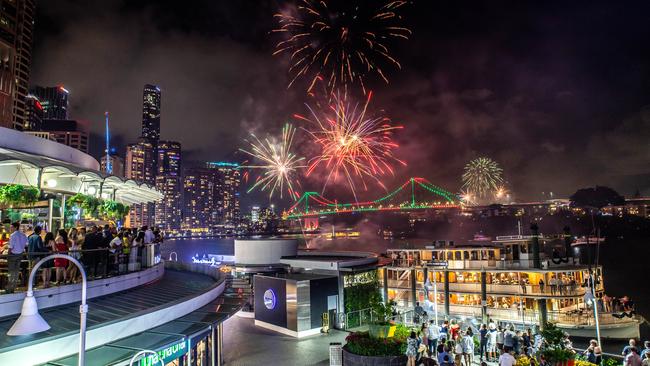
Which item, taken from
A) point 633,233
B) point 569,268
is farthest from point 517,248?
point 633,233

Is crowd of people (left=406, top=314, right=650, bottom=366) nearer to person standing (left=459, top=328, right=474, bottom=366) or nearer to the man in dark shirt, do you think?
person standing (left=459, top=328, right=474, bottom=366)

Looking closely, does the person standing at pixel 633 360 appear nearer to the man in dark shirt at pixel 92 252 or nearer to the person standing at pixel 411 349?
the person standing at pixel 411 349

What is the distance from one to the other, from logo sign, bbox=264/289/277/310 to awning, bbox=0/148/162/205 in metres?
9.08

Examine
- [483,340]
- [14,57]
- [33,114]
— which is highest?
[33,114]

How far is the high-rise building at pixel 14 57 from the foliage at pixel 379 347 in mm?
68032

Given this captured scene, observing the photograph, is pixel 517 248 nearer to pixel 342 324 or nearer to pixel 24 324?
pixel 342 324

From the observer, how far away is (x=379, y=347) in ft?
47.6

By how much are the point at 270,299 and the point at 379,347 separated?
10053 millimetres

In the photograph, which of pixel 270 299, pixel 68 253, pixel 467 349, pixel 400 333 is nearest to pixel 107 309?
pixel 68 253

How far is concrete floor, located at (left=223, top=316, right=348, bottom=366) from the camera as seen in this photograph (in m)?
17.3

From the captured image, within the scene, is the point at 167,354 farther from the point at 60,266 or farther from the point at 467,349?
the point at 467,349

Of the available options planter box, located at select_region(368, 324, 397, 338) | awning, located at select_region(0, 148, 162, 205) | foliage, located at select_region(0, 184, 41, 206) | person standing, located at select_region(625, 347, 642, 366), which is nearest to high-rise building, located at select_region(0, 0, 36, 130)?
awning, located at select_region(0, 148, 162, 205)

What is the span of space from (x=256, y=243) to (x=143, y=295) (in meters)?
20.9

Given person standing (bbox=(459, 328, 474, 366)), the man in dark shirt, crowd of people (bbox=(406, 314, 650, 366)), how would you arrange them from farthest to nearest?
1. person standing (bbox=(459, 328, 474, 366))
2. crowd of people (bbox=(406, 314, 650, 366))
3. the man in dark shirt
